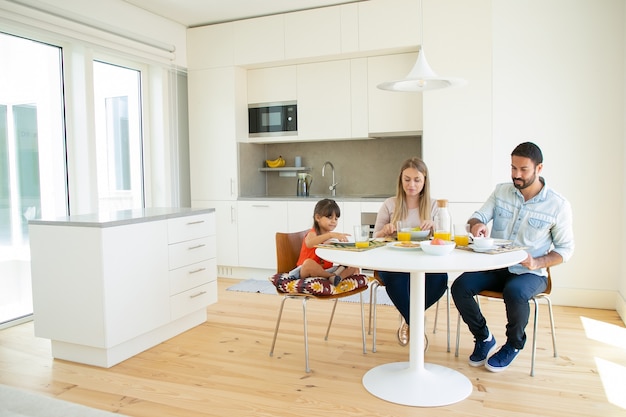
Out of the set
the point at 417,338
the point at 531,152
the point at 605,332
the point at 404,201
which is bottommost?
the point at 605,332

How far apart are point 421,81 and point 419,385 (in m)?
1.49

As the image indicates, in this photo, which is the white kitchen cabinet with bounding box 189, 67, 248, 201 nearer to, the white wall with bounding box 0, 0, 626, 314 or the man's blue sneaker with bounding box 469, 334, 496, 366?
the white wall with bounding box 0, 0, 626, 314

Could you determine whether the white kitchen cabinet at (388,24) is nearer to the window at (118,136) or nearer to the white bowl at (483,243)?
the window at (118,136)

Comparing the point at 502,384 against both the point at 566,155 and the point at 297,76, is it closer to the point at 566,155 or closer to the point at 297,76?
the point at 566,155

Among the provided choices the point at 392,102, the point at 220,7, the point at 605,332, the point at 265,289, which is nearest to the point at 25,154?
the point at 220,7

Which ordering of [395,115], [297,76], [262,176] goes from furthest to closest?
[262,176]
[297,76]
[395,115]

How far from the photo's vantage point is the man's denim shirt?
2699 millimetres

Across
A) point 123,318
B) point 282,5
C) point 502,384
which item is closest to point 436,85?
point 502,384

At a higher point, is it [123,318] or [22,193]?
[22,193]

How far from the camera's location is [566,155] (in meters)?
4.03

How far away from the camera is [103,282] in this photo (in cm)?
280

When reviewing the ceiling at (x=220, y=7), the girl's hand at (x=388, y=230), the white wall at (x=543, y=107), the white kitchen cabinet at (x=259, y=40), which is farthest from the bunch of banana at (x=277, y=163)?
the girl's hand at (x=388, y=230)

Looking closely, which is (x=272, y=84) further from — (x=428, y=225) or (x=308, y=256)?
(x=428, y=225)

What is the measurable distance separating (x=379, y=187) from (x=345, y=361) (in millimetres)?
2589
